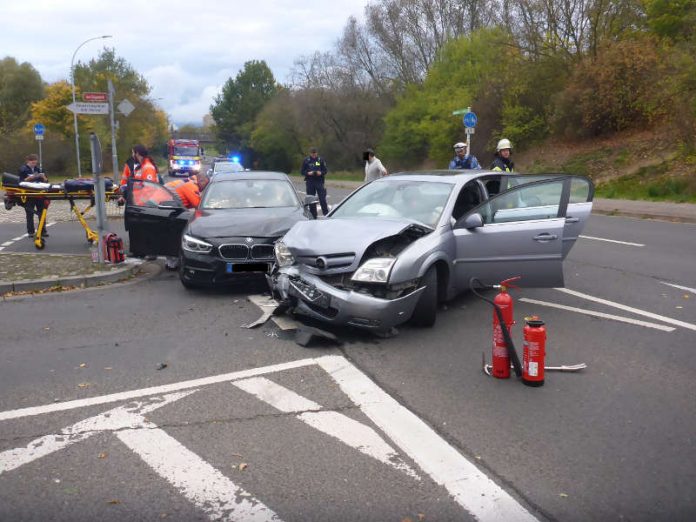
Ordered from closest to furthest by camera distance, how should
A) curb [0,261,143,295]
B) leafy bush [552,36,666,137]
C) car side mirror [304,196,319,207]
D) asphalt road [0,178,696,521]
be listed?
1. asphalt road [0,178,696,521]
2. curb [0,261,143,295]
3. car side mirror [304,196,319,207]
4. leafy bush [552,36,666,137]

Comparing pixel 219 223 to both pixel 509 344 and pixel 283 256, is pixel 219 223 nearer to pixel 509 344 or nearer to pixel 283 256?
pixel 283 256

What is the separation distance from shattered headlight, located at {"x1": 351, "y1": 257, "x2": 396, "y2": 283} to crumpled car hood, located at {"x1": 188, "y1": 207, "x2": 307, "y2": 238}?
2.66m

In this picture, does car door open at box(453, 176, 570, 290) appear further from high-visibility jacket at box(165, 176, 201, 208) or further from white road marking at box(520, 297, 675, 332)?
high-visibility jacket at box(165, 176, 201, 208)

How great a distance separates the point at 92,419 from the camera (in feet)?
15.2

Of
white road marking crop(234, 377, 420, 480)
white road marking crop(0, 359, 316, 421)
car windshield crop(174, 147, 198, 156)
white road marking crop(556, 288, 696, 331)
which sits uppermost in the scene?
car windshield crop(174, 147, 198, 156)

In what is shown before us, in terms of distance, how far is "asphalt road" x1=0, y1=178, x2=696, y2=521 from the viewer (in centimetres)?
350

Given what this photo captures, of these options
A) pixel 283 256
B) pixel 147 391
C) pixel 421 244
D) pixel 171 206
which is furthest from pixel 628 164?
pixel 147 391

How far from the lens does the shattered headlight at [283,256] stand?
22.3ft

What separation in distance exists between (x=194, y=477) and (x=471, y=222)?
168 inches

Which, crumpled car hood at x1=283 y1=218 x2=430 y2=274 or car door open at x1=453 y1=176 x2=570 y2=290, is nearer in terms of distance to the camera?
crumpled car hood at x1=283 y1=218 x2=430 y2=274

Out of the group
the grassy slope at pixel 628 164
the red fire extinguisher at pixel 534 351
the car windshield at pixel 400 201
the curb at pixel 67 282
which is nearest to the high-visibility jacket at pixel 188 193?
the curb at pixel 67 282

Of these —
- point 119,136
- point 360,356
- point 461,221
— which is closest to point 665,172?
point 461,221

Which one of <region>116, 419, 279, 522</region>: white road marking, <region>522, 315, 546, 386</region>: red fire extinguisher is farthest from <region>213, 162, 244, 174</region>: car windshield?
<region>116, 419, 279, 522</region>: white road marking

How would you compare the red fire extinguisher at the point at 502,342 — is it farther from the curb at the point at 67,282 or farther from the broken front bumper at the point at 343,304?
the curb at the point at 67,282
